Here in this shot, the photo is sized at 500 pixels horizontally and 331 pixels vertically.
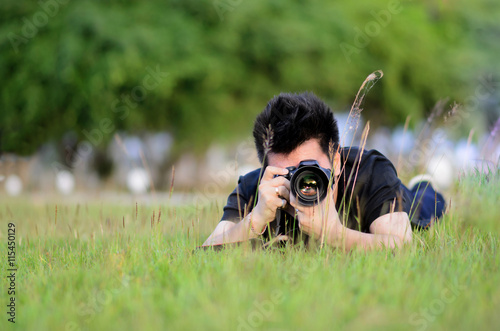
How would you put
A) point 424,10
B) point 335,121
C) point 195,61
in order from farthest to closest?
point 424,10 < point 195,61 < point 335,121

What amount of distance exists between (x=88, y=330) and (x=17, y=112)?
10.3 meters

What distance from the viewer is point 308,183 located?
2.39 meters

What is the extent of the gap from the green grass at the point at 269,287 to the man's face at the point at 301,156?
44cm

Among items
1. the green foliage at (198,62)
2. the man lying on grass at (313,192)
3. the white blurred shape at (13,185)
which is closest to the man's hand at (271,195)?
the man lying on grass at (313,192)

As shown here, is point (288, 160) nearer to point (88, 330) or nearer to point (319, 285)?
point (319, 285)

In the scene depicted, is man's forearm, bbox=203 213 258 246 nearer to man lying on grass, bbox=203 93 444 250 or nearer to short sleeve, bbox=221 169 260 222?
man lying on grass, bbox=203 93 444 250

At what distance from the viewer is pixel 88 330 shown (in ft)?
5.67

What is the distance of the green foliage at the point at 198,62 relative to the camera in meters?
10.1

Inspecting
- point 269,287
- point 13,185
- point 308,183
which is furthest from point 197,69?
point 269,287

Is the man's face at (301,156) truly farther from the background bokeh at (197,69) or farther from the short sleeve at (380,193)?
the background bokeh at (197,69)

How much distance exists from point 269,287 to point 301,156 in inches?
32.3

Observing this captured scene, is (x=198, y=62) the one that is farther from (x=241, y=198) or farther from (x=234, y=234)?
(x=234, y=234)

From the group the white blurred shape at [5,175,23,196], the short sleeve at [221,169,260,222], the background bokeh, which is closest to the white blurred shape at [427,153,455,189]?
the short sleeve at [221,169,260,222]

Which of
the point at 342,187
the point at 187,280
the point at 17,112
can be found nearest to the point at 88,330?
the point at 187,280
